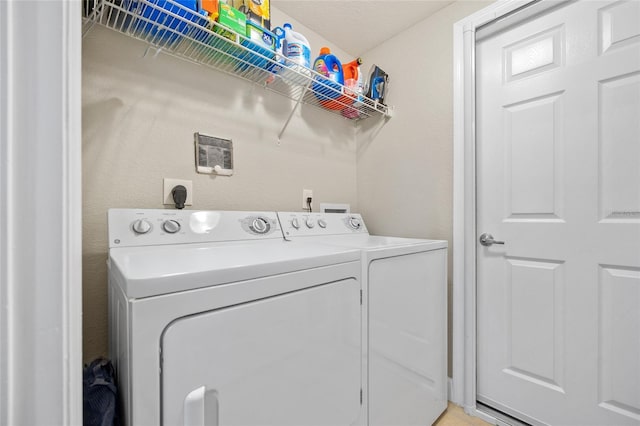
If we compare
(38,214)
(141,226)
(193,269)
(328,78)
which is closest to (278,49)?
(328,78)

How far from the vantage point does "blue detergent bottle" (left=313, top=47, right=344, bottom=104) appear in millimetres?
1687

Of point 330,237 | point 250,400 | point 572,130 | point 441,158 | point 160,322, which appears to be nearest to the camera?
point 160,322

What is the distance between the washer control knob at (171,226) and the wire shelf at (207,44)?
2.53ft

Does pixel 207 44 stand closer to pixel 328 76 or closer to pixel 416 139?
pixel 328 76

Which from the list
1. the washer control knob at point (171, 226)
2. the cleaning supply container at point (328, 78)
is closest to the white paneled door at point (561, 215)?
the cleaning supply container at point (328, 78)

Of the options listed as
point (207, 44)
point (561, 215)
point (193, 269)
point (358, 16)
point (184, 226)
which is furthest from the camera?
point (358, 16)

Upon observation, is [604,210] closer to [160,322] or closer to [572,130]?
[572,130]

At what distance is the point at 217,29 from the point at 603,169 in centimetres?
186

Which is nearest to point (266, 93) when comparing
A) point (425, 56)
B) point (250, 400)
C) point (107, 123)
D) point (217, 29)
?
point (217, 29)

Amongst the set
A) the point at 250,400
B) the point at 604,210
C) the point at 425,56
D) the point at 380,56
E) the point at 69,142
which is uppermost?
the point at 380,56

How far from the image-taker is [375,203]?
2.14m

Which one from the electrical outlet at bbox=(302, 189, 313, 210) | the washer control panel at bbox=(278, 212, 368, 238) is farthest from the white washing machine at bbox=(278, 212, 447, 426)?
the electrical outlet at bbox=(302, 189, 313, 210)

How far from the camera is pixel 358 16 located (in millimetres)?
1837

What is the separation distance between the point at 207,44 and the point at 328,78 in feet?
2.20
